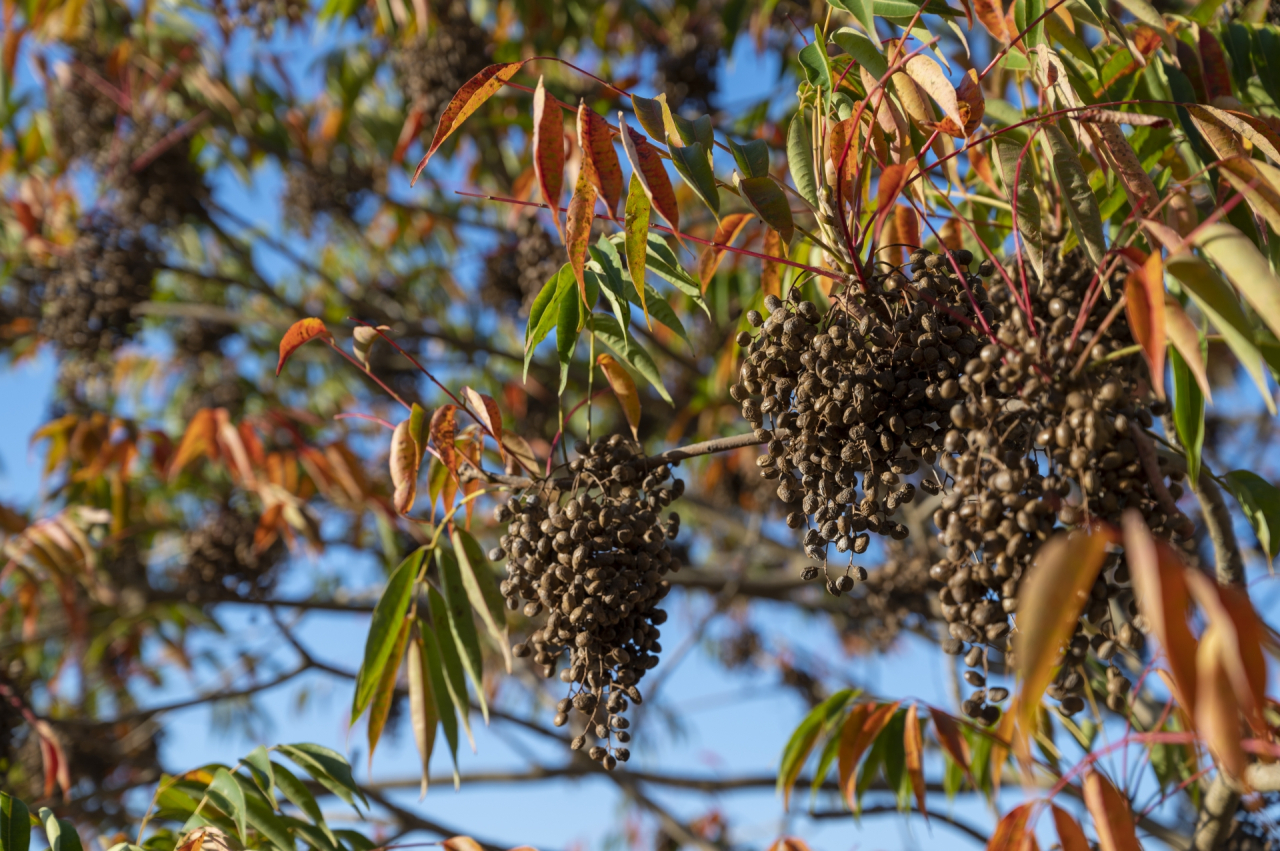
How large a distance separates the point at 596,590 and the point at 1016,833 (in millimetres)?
733

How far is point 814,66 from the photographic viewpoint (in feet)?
4.90

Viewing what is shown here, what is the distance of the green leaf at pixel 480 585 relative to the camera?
→ 175cm

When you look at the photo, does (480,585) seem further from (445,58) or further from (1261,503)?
(445,58)

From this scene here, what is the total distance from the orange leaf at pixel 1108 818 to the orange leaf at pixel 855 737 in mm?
853

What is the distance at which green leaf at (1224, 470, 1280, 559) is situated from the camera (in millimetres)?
1500

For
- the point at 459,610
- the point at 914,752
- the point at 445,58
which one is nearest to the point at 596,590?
the point at 459,610

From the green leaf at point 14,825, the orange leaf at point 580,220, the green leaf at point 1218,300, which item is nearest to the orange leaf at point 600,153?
the orange leaf at point 580,220

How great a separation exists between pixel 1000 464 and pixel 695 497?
12.8 ft

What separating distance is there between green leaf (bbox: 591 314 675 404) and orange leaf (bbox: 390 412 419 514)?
0.36 meters

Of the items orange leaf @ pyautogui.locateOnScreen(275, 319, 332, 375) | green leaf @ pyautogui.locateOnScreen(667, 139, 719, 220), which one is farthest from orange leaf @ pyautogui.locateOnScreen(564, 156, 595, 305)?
orange leaf @ pyautogui.locateOnScreen(275, 319, 332, 375)

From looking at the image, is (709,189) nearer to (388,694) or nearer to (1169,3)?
(388,694)

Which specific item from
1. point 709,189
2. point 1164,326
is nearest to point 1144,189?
point 1164,326

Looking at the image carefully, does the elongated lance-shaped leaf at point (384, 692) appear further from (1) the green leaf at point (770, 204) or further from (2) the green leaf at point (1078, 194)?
(2) the green leaf at point (1078, 194)

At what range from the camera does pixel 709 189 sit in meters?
1.28
